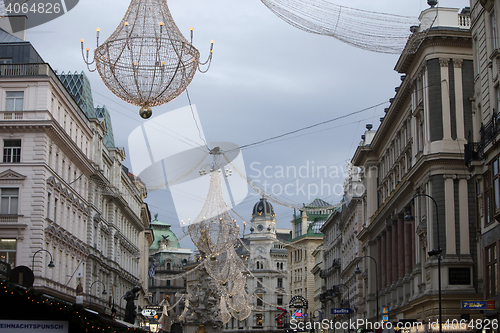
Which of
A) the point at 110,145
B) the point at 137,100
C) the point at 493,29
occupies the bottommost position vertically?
the point at 137,100

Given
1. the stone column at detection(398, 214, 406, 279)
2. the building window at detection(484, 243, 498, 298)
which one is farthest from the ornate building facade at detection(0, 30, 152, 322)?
the building window at detection(484, 243, 498, 298)

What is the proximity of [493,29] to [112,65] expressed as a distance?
18164 mm

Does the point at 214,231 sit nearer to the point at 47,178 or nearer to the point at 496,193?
the point at 47,178

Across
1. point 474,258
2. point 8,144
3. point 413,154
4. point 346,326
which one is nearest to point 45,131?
point 8,144

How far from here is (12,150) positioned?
156 ft

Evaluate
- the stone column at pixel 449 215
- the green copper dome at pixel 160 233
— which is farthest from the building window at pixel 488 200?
the green copper dome at pixel 160 233

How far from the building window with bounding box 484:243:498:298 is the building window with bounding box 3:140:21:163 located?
28.8 meters

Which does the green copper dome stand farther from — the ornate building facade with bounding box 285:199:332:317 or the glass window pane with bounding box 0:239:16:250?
the glass window pane with bounding box 0:239:16:250

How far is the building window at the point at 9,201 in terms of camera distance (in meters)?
46.5

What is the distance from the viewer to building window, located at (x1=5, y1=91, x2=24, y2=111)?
157ft

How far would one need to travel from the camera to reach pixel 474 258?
38406 mm

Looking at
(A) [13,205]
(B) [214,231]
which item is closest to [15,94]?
(A) [13,205]

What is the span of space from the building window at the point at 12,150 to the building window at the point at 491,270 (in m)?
28.8

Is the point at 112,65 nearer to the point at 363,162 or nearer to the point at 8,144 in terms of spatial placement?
the point at 8,144
